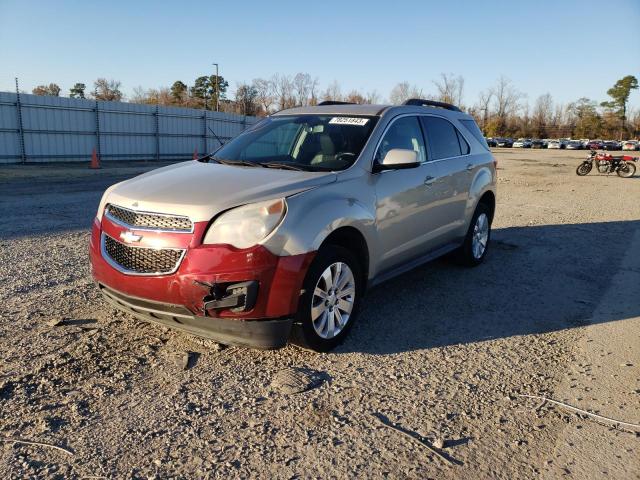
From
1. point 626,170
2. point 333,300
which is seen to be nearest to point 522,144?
point 626,170

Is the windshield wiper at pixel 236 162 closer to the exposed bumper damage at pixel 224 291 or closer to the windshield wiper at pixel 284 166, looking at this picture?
the windshield wiper at pixel 284 166

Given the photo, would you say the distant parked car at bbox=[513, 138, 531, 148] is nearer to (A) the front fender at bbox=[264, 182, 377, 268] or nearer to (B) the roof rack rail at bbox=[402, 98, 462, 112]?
(B) the roof rack rail at bbox=[402, 98, 462, 112]

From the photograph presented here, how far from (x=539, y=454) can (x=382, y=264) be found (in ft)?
6.68

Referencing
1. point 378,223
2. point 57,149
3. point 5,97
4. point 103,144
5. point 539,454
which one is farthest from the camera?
point 103,144

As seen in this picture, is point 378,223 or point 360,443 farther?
point 378,223

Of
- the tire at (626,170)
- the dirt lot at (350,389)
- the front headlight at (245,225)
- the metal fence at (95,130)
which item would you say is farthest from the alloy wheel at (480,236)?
the tire at (626,170)

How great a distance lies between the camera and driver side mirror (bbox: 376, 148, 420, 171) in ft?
14.3

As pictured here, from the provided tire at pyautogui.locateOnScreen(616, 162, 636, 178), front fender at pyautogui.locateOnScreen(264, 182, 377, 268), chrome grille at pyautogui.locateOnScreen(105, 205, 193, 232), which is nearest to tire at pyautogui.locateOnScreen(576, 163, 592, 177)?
tire at pyautogui.locateOnScreen(616, 162, 636, 178)

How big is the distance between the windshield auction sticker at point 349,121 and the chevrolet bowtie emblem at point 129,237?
7.09ft

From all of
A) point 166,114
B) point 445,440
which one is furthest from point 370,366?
point 166,114

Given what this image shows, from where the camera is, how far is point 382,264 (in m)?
4.48

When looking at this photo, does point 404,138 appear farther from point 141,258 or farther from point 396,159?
point 141,258

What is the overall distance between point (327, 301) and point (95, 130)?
2303cm

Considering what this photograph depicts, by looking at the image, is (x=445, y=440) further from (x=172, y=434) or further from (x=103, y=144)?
(x=103, y=144)
